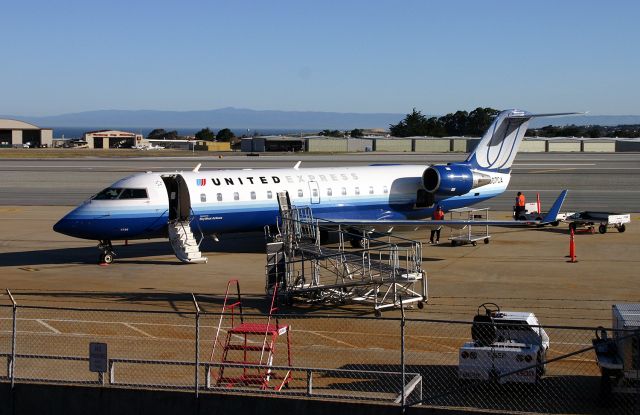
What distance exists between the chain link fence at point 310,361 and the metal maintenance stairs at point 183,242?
7787mm

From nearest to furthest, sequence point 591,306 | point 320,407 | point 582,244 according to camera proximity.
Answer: point 320,407 → point 591,306 → point 582,244

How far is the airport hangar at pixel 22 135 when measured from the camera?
562ft

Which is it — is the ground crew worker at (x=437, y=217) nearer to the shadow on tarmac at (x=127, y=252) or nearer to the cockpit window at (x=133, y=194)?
the shadow on tarmac at (x=127, y=252)

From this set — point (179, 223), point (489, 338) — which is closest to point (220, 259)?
point (179, 223)

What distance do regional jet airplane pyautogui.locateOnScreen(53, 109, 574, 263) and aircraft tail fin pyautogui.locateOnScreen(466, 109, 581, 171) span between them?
0.14 feet

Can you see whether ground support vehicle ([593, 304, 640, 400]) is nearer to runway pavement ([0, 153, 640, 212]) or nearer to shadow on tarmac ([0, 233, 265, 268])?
shadow on tarmac ([0, 233, 265, 268])

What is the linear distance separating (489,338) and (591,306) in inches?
292

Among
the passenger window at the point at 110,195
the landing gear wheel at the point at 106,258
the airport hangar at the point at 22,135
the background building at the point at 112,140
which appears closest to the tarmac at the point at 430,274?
the landing gear wheel at the point at 106,258

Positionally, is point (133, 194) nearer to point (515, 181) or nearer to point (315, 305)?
point (315, 305)

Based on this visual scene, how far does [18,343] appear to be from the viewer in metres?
19.8

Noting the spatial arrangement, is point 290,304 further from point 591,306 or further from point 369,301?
point 591,306

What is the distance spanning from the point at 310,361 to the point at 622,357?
20.3ft

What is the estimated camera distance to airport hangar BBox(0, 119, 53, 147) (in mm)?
171250

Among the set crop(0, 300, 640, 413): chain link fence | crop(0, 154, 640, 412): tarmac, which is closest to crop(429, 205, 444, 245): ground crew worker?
crop(0, 154, 640, 412): tarmac
